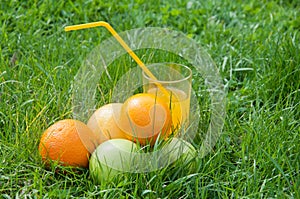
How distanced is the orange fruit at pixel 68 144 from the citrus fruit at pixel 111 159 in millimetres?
54

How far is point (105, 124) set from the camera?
230cm

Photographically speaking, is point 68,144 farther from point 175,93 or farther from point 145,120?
point 175,93

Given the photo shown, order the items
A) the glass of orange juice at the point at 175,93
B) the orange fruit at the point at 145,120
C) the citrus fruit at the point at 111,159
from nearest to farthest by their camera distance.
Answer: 1. the citrus fruit at the point at 111,159
2. the orange fruit at the point at 145,120
3. the glass of orange juice at the point at 175,93

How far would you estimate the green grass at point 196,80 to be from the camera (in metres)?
2.14

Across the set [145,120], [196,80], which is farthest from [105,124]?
[196,80]

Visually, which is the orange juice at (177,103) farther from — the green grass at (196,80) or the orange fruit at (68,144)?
the orange fruit at (68,144)

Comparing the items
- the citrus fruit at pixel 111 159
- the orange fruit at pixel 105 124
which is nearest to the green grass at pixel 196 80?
the citrus fruit at pixel 111 159

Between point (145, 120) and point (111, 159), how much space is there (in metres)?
0.21

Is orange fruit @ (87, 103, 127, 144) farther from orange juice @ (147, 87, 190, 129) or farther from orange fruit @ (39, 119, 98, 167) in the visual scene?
orange juice @ (147, 87, 190, 129)

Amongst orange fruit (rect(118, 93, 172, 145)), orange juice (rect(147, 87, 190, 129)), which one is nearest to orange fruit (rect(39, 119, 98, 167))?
orange fruit (rect(118, 93, 172, 145))

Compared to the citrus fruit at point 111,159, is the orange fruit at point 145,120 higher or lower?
higher

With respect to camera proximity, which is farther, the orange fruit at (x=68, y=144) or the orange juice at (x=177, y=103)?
the orange juice at (x=177, y=103)

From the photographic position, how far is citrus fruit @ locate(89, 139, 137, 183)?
2127mm

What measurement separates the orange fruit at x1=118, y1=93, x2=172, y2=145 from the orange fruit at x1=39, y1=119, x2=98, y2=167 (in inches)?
5.8
